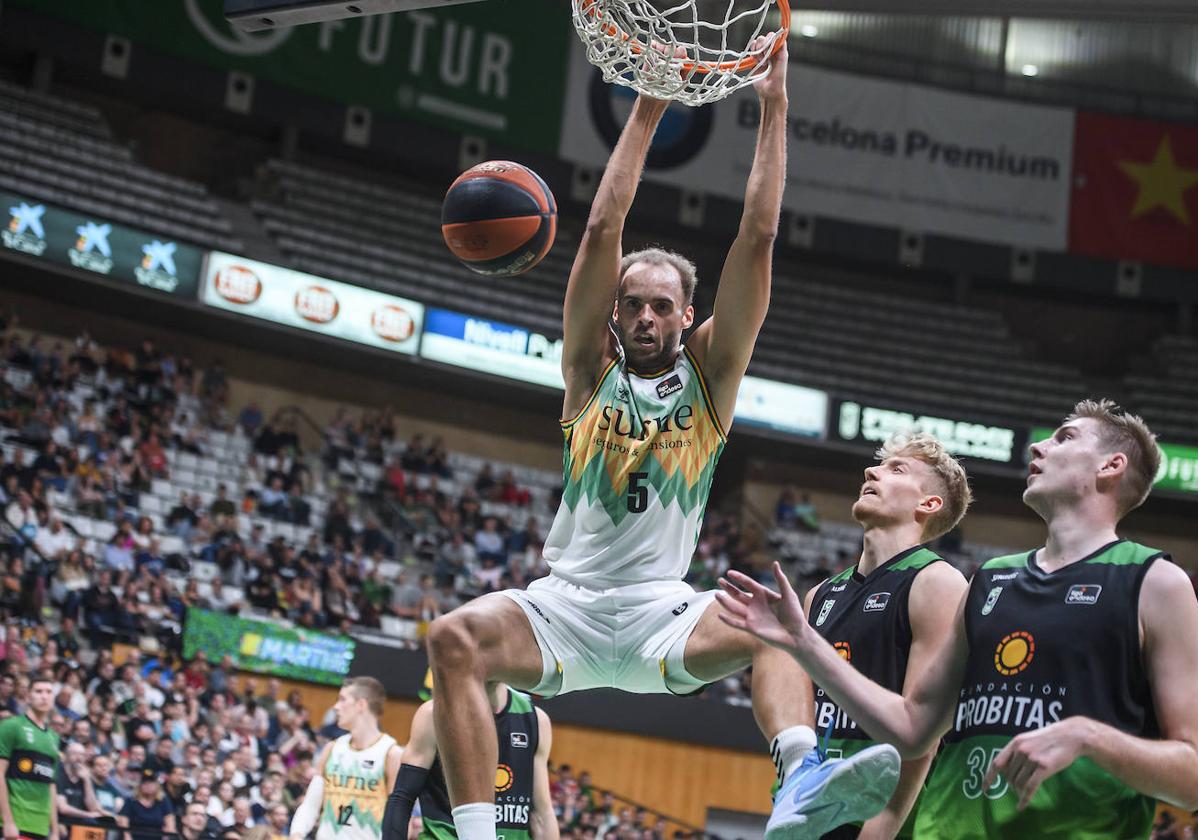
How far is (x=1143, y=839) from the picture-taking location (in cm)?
342

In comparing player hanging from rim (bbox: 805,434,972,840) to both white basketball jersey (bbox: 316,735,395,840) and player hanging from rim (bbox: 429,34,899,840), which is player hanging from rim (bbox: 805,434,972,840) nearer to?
player hanging from rim (bbox: 429,34,899,840)

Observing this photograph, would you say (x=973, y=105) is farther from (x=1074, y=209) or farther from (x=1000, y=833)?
(x=1000, y=833)

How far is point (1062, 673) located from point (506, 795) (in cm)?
432

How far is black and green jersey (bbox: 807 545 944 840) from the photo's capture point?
4.63 m

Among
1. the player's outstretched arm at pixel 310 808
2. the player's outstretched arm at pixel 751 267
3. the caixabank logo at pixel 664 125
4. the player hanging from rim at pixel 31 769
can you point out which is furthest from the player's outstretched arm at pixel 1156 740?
the caixabank logo at pixel 664 125

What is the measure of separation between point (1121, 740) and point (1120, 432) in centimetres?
93

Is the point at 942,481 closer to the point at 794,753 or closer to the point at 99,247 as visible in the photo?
the point at 794,753

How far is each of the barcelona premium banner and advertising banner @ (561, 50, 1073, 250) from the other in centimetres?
1342

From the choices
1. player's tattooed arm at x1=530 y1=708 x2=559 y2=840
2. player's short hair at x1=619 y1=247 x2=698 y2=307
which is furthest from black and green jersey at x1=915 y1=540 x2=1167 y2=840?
player's tattooed arm at x1=530 y1=708 x2=559 y2=840

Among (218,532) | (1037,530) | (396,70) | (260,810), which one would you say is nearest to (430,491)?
(218,532)

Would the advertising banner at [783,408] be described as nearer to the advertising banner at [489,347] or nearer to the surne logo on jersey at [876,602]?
the advertising banner at [489,347]

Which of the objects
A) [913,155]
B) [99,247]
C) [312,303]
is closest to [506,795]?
[99,247]

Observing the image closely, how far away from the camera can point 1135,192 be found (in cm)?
2855

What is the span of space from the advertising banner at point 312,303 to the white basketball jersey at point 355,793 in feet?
45.6
